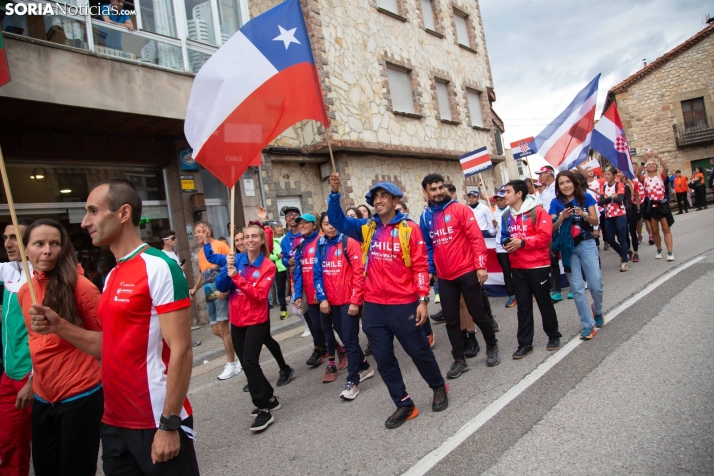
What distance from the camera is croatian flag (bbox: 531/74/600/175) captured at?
27.8 ft

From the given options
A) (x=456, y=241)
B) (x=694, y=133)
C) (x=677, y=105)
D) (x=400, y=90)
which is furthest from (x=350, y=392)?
(x=677, y=105)

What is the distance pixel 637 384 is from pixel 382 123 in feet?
39.8

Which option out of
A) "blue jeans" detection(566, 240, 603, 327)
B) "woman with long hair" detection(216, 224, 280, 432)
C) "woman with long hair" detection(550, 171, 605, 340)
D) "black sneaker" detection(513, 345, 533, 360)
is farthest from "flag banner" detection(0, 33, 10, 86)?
"blue jeans" detection(566, 240, 603, 327)

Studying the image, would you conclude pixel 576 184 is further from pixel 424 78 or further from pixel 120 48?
pixel 424 78

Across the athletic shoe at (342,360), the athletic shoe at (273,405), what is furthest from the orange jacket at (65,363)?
the athletic shoe at (342,360)

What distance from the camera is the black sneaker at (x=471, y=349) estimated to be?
5.44 metres

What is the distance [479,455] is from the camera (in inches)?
124

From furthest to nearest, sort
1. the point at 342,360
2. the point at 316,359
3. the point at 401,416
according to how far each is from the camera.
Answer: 1. the point at 316,359
2. the point at 342,360
3. the point at 401,416

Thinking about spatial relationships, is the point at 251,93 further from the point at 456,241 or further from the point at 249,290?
the point at 456,241

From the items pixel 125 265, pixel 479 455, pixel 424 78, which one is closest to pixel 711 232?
pixel 424 78

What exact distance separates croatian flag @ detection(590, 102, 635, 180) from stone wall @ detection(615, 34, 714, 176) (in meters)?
27.4

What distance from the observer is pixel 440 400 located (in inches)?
159

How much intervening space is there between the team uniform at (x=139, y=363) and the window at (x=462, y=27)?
65.8 ft

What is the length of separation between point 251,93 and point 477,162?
7.15m
